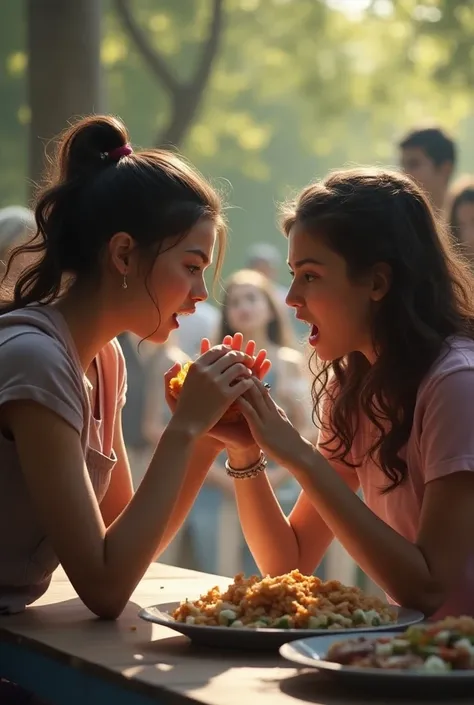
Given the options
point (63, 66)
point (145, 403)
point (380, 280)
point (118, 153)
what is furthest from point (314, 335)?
point (145, 403)

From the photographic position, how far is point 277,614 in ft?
7.32

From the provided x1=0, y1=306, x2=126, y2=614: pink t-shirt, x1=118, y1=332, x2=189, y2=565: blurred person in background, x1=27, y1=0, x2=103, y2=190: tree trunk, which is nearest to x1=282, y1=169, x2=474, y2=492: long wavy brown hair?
x1=0, y1=306, x2=126, y2=614: pink t-shirt

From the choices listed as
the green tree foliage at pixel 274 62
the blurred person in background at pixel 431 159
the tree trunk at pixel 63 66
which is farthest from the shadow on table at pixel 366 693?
the green tree foliage at pixel 274 62

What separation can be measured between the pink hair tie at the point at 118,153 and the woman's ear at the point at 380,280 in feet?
2.06

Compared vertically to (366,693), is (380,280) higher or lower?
higher

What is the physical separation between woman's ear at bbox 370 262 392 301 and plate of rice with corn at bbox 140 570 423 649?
30.0 inches

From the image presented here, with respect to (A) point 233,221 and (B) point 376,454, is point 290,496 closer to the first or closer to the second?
(B) point 376,454

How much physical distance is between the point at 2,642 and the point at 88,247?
911mm

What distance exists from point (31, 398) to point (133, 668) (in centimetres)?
67

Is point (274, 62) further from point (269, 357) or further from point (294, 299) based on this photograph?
point (294, 299)

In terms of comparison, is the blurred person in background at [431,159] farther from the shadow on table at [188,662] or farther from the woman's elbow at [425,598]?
the shadow on table at [188,662]

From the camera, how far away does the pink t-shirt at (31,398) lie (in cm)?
251

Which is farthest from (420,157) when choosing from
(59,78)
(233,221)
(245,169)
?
(233,221)

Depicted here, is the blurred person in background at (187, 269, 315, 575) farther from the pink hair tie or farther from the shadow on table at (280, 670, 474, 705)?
the shadow on table at (280, 670, 474, 705)
